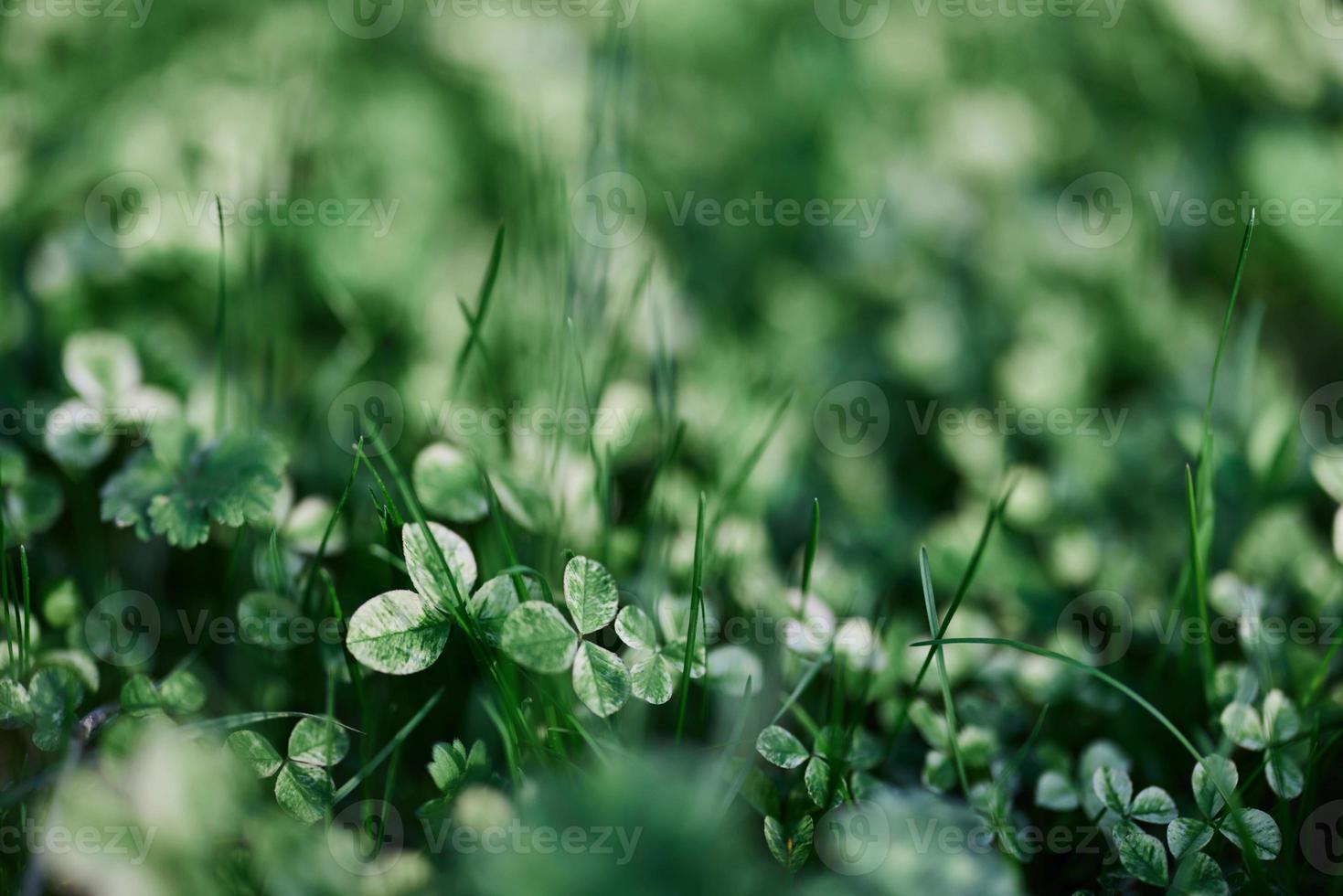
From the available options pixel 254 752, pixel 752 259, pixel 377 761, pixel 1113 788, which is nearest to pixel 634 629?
pixel 377 761

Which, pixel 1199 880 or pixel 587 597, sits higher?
pixel 587 597

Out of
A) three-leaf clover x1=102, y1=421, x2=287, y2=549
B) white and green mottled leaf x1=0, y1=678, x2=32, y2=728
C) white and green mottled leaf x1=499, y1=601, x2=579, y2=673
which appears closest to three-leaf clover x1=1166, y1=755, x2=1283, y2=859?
white and green mottled leaf x1=499, y1=601, x2=579, y2=673

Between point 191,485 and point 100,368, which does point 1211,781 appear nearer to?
point 191,485

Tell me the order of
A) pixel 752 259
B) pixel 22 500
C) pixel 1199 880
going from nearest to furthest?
pixel 1199 880
pixel 22 500
pixel 752 259

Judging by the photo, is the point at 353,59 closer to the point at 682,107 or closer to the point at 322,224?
the point at 322,224

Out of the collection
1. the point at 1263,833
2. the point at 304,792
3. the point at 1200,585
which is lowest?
the point at 304,792

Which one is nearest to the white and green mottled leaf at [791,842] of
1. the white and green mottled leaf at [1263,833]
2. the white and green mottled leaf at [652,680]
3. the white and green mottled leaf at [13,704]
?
the white and green mottled leaf at [652,680]

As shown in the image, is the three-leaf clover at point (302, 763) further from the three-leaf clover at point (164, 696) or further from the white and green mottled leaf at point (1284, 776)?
the white and green mottled leaf at point (1284, 776)

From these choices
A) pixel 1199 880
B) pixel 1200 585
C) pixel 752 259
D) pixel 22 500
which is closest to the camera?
pixel 1199 880
